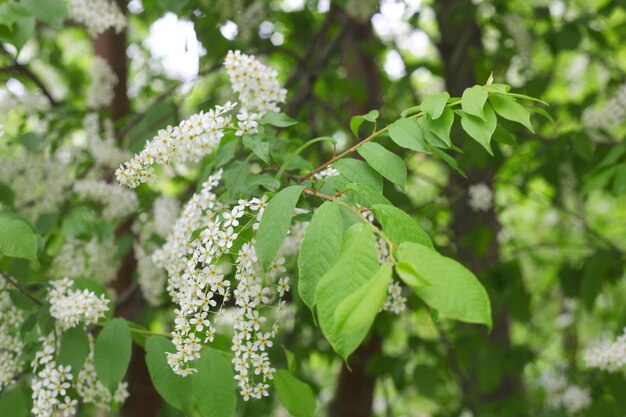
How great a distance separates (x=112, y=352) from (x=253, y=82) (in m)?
0.92

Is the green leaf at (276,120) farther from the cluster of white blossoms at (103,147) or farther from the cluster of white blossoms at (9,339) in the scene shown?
the cluster of white blossoms at (103,147)

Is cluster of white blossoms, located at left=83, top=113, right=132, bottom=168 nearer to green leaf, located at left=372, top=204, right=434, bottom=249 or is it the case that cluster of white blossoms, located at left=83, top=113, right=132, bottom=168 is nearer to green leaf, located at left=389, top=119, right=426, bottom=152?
green leaf, located at left=389, top=119, right=426, bottom=152

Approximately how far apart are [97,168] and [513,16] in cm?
242

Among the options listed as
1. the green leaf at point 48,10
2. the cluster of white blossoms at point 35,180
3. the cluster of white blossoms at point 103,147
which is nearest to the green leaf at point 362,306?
the green leaf at point 48,10

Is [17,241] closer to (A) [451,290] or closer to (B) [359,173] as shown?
(B) [359,173]

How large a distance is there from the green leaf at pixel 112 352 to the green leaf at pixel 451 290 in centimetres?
107

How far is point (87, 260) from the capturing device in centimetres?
297

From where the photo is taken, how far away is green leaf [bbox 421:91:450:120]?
1655mm

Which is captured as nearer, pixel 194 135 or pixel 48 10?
pixel 194 135

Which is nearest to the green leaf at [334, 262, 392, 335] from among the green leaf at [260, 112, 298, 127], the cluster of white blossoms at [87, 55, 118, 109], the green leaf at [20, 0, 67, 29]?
the green leaf at [260, 112, 298, 127]

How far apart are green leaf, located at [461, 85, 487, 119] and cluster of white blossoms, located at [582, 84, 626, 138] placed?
187 cm

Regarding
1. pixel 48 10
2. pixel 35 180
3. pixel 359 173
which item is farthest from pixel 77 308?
pixel 35 180

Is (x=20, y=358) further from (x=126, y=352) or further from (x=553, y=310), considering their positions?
(x=553, y=310)

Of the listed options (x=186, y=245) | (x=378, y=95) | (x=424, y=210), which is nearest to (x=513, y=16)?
(x=378, y=95)
